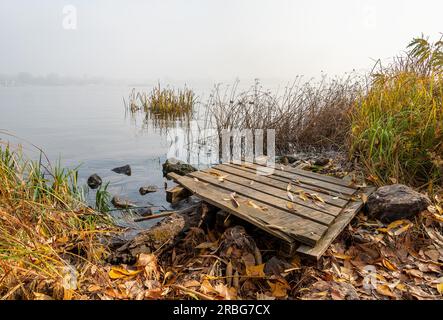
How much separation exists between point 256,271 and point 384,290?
0.86 meters

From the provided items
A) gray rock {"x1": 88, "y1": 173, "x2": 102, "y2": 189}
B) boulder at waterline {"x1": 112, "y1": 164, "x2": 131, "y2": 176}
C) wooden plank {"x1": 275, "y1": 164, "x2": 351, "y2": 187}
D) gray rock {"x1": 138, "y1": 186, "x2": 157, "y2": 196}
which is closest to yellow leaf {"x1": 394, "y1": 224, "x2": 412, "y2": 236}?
wooden plank {"x1": 275, "y1": 164, "x2": 351, "y2": 187}

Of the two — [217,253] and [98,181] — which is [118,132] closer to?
[98,181]

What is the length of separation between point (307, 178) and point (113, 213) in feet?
8.59

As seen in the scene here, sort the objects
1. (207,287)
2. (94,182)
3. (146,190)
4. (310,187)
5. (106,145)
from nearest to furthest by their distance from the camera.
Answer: (207,287) → (310,187) → (146,190) → (94,182) → (106,145)

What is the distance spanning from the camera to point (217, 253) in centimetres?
263

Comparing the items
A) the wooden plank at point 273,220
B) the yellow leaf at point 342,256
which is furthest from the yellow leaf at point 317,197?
the yellow leaf at point 342,256

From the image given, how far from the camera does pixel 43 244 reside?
2381mm

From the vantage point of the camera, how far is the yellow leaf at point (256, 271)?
2.26m

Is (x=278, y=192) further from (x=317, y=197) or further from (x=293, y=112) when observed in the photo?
(x=293, y=112)

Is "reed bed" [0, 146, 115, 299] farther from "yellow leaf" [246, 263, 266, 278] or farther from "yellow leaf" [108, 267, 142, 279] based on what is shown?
"yellow leaf" [246, 263, 266, 278]

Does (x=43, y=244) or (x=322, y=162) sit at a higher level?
(x=322, y=162)

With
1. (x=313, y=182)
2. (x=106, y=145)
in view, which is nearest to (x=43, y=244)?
(x=313, y=182)

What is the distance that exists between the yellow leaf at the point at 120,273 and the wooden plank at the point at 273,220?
983 millimetres

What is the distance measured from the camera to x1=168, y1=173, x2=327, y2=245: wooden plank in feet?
7.75
